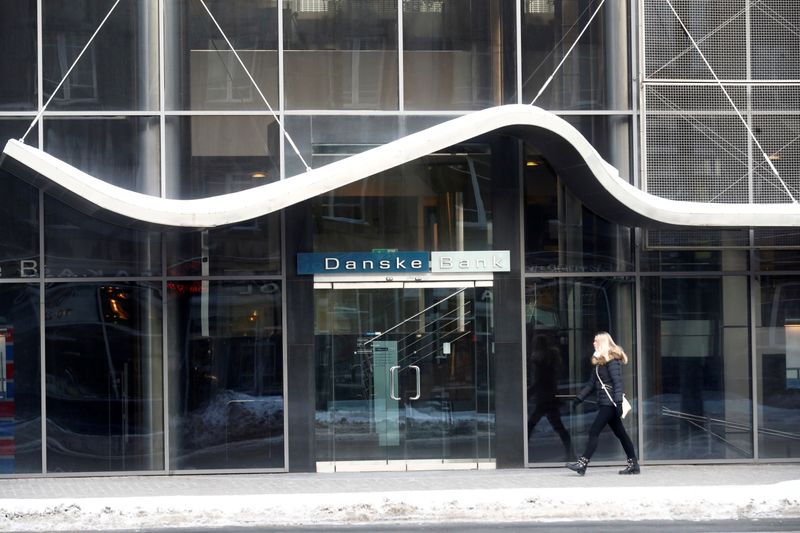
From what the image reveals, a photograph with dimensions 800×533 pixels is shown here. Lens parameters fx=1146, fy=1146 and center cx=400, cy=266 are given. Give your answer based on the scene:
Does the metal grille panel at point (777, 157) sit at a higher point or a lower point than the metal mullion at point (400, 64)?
lower

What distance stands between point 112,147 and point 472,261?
4824 mm

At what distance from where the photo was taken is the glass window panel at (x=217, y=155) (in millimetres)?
14555

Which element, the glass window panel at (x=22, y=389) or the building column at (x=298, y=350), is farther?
the building column at (x=298, y=350)

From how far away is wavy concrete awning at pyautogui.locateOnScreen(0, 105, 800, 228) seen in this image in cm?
1308

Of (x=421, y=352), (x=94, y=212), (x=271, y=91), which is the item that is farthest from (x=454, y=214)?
(x=94, y=212)

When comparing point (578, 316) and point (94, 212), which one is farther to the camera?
point (578, 316)

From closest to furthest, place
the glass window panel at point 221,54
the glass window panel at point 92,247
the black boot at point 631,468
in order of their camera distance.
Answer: the black boot at point 631,468, the glass window panel at point 92,247, the glass window panel at point 221,54

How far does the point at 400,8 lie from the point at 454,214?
2.76 m

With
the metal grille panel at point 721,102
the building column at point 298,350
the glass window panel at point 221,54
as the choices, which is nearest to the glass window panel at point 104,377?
the building column at point 298,350

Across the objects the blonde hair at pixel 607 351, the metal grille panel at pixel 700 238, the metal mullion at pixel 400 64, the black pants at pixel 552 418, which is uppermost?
the metal mullion at pixel 400 64

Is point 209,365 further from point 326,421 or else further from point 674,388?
point 674,388

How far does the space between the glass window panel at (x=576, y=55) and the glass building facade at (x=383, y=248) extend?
0.10 ft

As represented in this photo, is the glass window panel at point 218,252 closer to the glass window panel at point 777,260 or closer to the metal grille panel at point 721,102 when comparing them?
the metal grille panel at point 721,102

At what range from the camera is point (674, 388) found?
49.5ft
